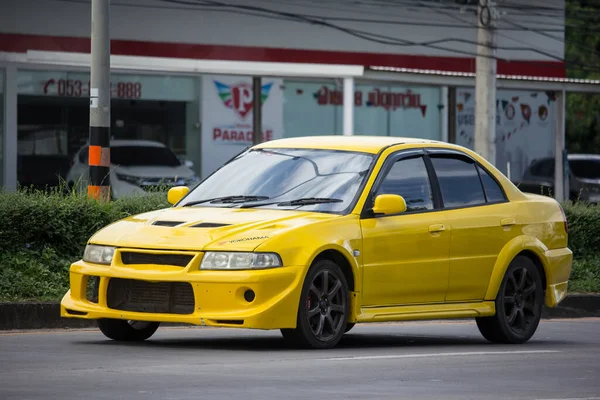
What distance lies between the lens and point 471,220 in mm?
11883

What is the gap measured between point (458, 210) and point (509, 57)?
88.5 ft

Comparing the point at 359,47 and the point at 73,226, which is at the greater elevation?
the point at 359,47

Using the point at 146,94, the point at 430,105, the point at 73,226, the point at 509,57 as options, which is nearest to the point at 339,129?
the point at 430,105

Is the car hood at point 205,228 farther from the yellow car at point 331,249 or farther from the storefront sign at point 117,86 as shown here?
the storefront sign at point 117,86

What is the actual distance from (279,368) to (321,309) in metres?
1.35

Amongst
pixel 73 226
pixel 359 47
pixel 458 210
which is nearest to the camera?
pixel 458 210

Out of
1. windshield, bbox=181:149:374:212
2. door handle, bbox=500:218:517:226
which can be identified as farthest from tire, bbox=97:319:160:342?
door handle, bbox=500:218:517:226

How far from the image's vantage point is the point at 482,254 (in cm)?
1191

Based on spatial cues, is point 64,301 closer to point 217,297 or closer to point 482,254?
point 217,297

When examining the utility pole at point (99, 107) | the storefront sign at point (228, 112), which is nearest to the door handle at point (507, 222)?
the utility pole at point (99, 107)

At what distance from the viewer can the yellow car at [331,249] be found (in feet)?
33.2

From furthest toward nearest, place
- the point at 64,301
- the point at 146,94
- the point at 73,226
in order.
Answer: the point at 146,94
the point at 73,226
the point at 64,301

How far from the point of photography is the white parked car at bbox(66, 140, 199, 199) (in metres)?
27.5

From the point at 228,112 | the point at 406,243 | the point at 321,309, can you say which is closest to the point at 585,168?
the point at 228,112
